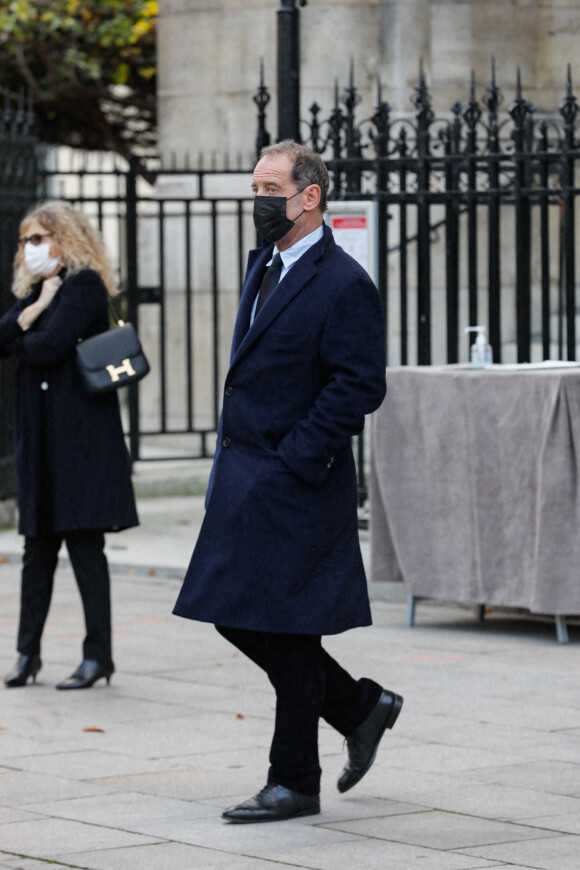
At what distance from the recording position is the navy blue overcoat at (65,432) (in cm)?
698

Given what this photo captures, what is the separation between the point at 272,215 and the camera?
4984mm

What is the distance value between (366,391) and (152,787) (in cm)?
141

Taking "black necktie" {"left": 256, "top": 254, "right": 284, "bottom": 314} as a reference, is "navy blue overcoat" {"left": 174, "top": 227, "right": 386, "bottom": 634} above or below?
below

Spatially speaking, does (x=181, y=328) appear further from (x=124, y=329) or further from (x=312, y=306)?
(x=312, y=306)

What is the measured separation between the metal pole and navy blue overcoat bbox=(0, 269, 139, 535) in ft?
9.86

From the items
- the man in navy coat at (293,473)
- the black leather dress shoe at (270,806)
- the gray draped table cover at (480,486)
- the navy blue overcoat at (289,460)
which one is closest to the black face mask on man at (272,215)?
the man in navy coat at (293,473)

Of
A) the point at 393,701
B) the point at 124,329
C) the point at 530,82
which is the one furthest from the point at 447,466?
the point at 530,82

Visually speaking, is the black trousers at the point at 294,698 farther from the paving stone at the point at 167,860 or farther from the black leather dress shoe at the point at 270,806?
the paving stone at the point at 167,860

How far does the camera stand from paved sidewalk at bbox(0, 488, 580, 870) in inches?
186

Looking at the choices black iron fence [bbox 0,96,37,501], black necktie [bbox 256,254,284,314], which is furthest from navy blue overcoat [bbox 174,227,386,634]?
black iron fence [bbox 0,96,37,501]

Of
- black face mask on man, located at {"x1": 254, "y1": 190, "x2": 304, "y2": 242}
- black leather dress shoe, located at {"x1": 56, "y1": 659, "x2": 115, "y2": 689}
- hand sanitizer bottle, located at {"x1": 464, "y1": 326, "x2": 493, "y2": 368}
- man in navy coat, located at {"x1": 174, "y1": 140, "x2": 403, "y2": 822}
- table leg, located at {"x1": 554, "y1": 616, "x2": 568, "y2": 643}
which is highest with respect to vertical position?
black face mask on man, located at {"x1": 254, "y1": 190, "x2": 304, "y2": 242}

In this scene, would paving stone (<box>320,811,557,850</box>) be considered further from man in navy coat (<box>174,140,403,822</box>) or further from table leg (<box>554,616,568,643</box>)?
table leg (<box>554,616,568,643</box>)

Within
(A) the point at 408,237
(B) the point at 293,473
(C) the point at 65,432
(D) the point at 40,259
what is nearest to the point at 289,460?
(B) the point at 293,473

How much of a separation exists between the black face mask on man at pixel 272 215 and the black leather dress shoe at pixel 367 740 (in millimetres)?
1385
